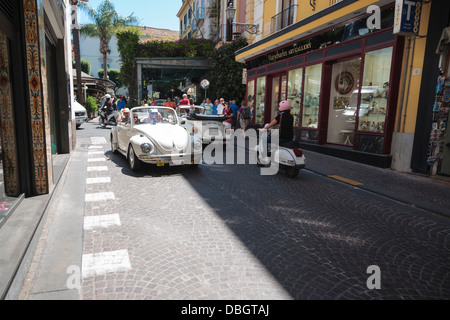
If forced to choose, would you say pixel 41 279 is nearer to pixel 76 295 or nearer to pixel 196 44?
pixel 76 295

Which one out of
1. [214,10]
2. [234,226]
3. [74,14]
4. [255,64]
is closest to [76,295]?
[234,226]

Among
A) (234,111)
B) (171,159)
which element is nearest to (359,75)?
(171,159)

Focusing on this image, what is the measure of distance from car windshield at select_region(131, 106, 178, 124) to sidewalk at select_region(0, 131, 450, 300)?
171cm

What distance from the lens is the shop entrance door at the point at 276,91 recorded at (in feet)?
45.3

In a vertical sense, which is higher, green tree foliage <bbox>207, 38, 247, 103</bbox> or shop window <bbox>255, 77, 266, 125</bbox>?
green tree foliage <bbox>207, 38, 247, 103</bbox>

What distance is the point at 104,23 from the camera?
37469mm

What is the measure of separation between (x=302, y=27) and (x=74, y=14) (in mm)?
12343

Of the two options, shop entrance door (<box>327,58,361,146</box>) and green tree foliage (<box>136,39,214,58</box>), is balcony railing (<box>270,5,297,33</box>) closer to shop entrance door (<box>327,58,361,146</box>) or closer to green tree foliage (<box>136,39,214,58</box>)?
shop entrance door (<box>327,58,361,146</box>)

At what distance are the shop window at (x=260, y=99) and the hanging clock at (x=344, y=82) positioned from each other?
16.9 feet

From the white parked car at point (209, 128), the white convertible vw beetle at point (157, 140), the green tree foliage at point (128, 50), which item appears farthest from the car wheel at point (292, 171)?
the green tree foliage at point (128, 50)

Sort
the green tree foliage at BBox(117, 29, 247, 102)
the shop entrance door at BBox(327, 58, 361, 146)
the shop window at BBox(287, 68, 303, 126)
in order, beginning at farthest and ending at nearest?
the green tree foliage at BBox(117, 29, 247, 102)
the shop window at BBox(287, 68, 303, 126)
the shop entrance door at BBox(327, 58, 361, 146)

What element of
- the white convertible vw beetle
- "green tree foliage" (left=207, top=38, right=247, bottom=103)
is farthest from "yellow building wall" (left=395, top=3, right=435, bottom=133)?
"green tree foliage" (left=207, top=38, right=247, bottom=103)

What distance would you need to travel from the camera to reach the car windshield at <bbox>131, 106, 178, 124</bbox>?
25.0ft

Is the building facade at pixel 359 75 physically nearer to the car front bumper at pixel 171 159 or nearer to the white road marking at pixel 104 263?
the car front bumper at pixel 171 159
